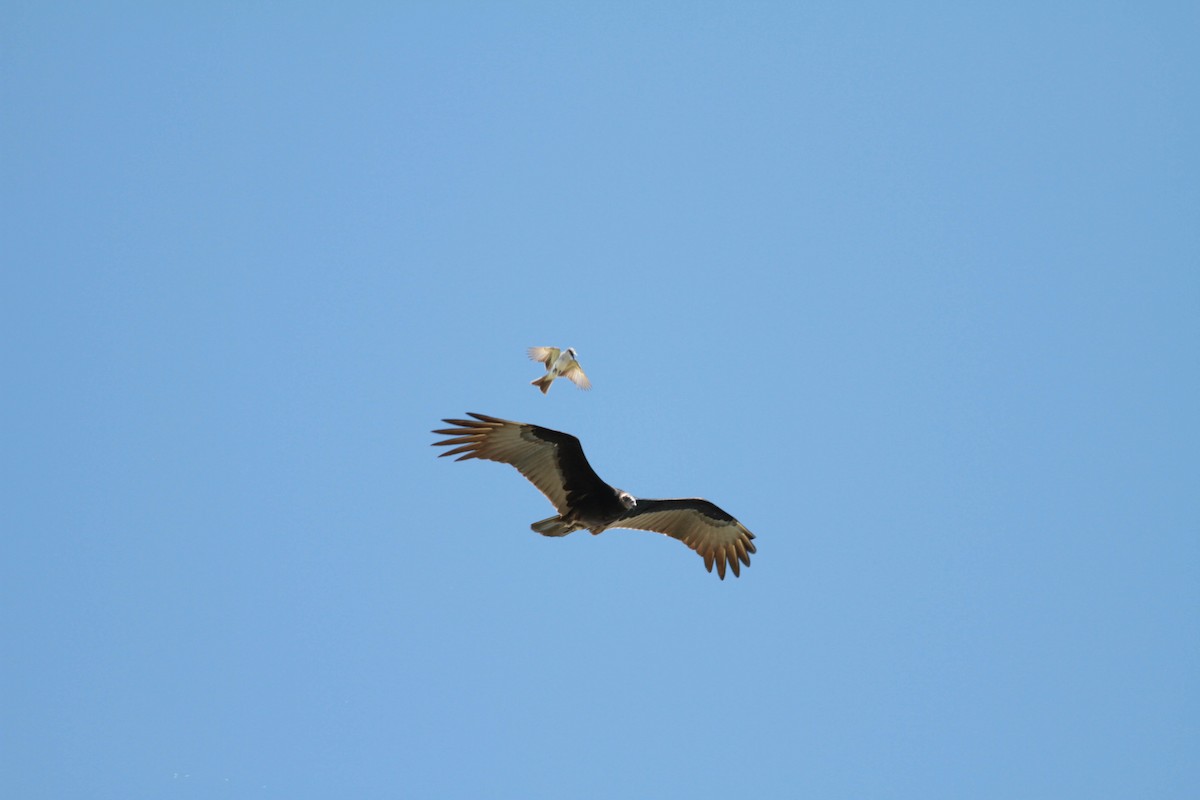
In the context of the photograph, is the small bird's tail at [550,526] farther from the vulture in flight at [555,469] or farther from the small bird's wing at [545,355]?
the small bird's wing at [545,355]

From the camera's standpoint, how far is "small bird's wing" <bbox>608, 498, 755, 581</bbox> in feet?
64.8

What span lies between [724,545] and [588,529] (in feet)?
10.0

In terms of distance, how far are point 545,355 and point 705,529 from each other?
500 cm

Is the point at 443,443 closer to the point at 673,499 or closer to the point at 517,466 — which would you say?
the point at 517,466

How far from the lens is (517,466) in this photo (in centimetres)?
1797

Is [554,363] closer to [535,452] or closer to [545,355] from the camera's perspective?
[545,355]

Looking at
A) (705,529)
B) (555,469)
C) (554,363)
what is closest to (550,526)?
(555,469)

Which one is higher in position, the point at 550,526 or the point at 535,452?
the point at 535,452

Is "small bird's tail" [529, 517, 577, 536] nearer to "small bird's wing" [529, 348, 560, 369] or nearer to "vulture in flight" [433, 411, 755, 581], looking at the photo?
"vulture in flight" [433, 411, 755, 581]

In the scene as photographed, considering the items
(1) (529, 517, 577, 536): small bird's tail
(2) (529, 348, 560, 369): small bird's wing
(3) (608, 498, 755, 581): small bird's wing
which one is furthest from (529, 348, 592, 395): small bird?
(1) (529, 517, 577, 536): small bird's tail

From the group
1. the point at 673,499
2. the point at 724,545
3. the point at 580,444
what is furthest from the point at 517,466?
the point at 724,545

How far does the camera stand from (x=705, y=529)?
66.3ft

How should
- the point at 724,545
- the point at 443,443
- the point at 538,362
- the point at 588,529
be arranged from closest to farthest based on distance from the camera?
the point at 443,443, the point at 588,529, the point at 724,545, the point at 538,362

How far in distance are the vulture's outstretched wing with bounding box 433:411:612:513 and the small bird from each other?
4345mm
